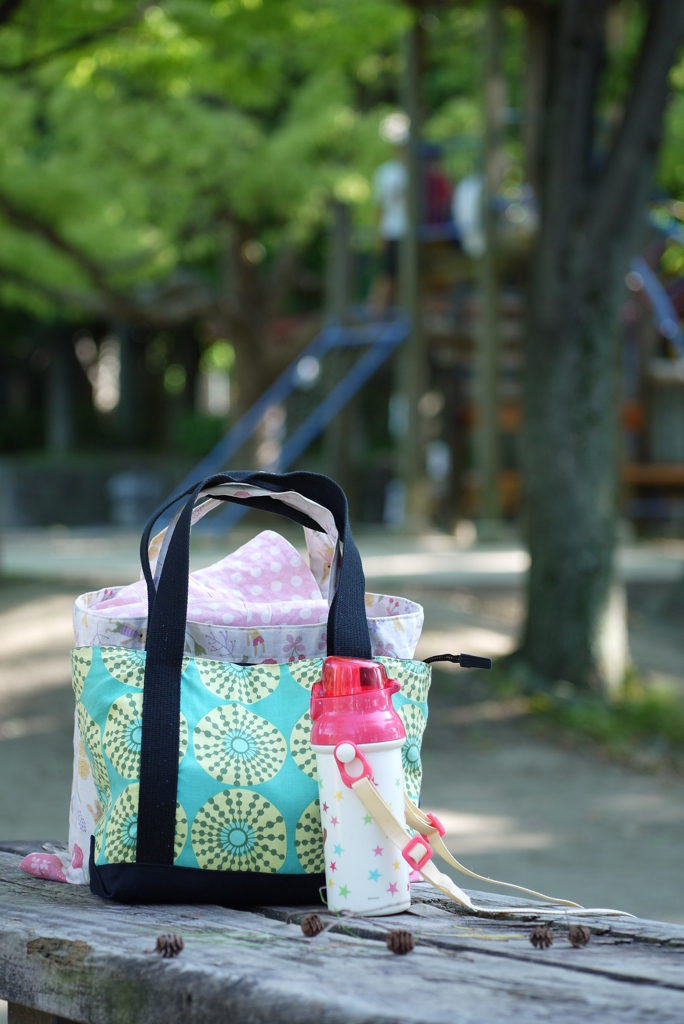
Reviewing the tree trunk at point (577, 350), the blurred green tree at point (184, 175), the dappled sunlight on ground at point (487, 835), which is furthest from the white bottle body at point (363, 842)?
the blurred green tree at point (184, 175)

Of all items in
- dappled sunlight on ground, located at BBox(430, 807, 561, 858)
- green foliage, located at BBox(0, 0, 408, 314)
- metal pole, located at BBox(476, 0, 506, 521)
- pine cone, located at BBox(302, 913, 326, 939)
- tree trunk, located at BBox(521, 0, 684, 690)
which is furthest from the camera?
metal pole, located at BBox(476, 0, 506, 521)

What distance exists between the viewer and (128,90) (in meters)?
12.8

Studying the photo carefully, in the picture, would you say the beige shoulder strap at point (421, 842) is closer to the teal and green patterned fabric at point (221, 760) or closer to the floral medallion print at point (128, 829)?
the teal and green patterned fabric at point (221, 760)

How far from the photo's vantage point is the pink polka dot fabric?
6.13ft

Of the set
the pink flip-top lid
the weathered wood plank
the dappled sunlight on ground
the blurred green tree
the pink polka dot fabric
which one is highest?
the blurred green tree

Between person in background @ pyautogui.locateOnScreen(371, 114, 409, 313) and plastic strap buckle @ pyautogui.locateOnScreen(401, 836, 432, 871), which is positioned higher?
person in background @ pyautogui.locateOnScreen(371, 114, 409, 313)

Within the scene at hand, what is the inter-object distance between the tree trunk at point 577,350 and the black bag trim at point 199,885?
230 inches

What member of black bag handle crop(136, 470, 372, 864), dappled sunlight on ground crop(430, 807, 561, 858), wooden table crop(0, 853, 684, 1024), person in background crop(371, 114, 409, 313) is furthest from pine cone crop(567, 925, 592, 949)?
person in background crop(371, 114, 409, 313)

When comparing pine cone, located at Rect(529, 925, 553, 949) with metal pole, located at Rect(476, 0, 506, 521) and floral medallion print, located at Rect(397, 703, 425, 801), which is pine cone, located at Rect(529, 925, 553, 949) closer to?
floral medallion print, located at Rect(397, 703, 425, 801)

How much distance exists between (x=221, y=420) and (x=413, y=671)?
2291 centimetres

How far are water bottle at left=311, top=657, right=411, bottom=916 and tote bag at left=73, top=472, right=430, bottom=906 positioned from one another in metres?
0.11

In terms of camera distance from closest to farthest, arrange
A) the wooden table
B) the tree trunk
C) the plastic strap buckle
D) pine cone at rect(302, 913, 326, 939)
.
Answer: the wooden table → pine cone at rect(302, 913, 326, 939) → the plastic strap buckle → the tree trunk

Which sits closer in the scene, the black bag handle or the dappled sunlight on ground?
the black bag handle

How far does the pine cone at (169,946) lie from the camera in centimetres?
135
